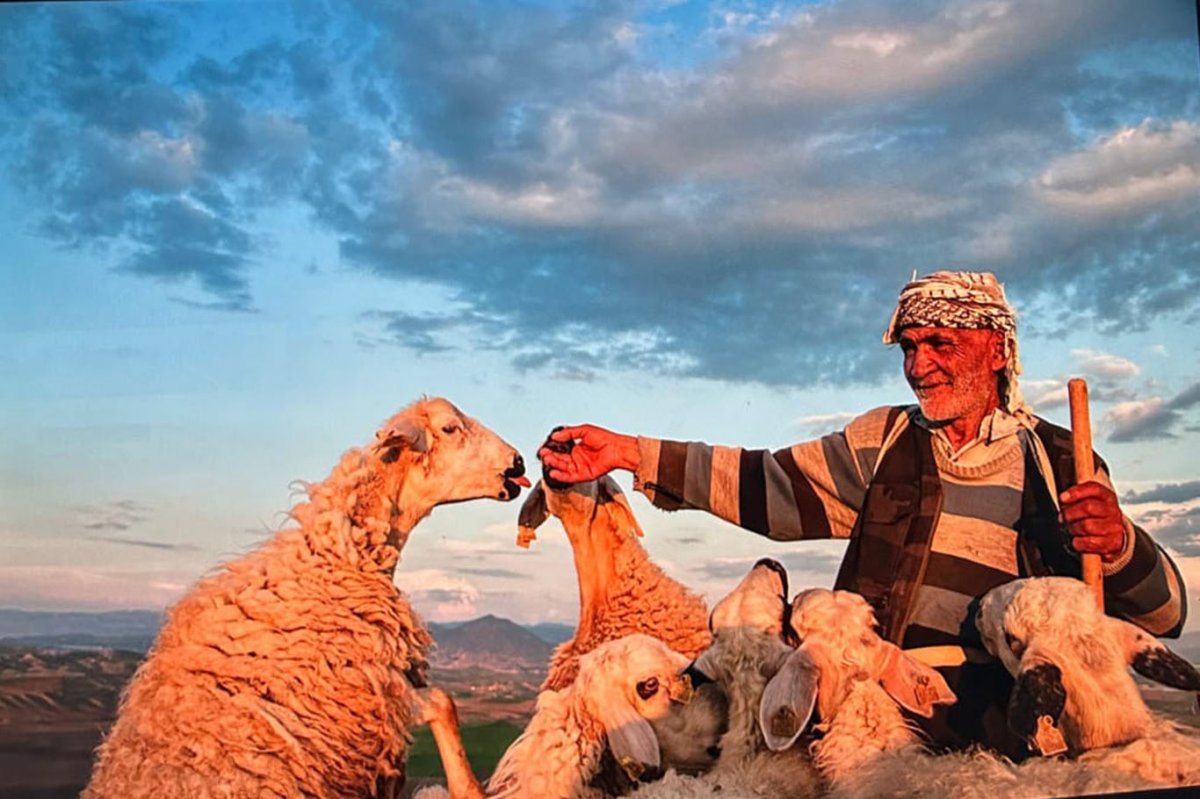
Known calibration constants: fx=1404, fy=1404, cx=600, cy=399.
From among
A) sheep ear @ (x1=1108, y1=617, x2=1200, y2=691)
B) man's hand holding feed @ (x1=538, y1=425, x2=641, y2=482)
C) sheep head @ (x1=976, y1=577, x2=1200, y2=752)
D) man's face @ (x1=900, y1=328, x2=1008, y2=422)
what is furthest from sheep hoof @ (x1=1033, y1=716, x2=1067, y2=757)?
man's hand holding feed @ (x1=538, y1=425, x2=641, y2=482)

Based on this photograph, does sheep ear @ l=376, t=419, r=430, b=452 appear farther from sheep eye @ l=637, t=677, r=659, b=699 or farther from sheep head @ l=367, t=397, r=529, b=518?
sheep eye @ l=637, t=677, r=659, b=699

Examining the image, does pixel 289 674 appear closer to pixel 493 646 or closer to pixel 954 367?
pixel 493 646

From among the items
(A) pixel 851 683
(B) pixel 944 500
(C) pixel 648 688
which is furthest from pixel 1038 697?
(B) pixel 944 500

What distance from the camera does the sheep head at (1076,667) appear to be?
13.5ft

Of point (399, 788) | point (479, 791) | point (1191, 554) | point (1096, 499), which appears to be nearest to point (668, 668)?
point (479, 791)

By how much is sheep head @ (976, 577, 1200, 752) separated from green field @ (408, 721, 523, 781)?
1.69 metres

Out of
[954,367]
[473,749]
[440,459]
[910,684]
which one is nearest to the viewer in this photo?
[910,684]

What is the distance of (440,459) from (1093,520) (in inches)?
91.2

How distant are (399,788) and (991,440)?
8.30 ft

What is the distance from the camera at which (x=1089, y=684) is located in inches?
163

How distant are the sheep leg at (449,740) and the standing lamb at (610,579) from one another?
2.36 ft

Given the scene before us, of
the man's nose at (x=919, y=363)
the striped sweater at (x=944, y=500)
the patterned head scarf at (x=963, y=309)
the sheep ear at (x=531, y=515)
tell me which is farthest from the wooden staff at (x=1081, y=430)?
the sheep ear at (x=531, y=515)

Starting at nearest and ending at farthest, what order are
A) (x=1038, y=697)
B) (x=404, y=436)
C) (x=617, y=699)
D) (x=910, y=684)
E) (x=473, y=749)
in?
(x=1038, y=697) → (x=617, y=699) → (x=910, y=684) → (x=473, y=749) → (x=404, y=436)

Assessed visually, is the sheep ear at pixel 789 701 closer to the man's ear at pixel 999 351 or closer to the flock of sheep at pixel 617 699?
the flock of sheep at pixel 617 699
